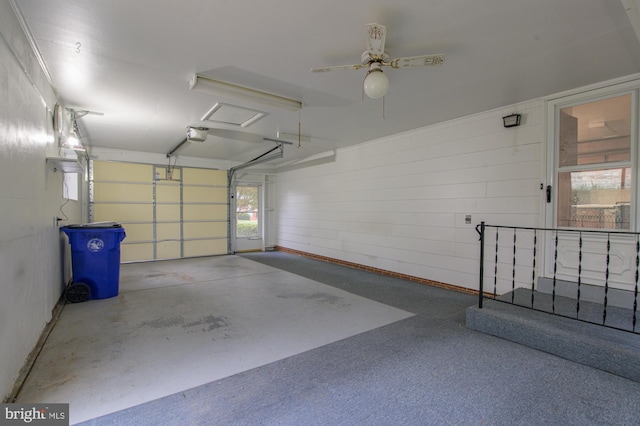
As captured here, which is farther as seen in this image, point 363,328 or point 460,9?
point 363,328

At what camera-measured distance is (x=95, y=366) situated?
2.44 meters

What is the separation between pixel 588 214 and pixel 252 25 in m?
4.21

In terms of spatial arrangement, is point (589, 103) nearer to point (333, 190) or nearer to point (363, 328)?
point (363, 328)

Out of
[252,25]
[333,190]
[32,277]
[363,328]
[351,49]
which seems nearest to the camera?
[252,25]

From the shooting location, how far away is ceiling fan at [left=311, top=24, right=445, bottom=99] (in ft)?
7.60

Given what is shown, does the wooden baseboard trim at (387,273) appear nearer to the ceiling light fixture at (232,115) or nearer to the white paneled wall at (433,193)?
the white paneled wall at (433,193)

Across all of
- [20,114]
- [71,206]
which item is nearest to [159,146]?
[71,206]

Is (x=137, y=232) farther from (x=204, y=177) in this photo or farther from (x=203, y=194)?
(x=204, y=177)

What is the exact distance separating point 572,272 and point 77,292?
6.42 meters

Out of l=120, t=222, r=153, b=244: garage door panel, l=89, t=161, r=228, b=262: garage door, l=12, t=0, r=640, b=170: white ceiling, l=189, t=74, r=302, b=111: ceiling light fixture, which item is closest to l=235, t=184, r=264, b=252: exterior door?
l=89, t=161, r=228, b=262: garage door

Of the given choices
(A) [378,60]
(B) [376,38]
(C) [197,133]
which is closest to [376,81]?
(A) [378,60]

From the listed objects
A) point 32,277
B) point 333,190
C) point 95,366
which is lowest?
point 95,366

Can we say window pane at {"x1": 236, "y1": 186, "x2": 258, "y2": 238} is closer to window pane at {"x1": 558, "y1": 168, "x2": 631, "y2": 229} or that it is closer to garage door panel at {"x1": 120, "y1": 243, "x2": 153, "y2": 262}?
garage door panel at {"x1": 120, "y1": 243, "x2": 153, "y2": 262}

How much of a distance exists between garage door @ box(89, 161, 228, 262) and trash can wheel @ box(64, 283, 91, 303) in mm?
3337
